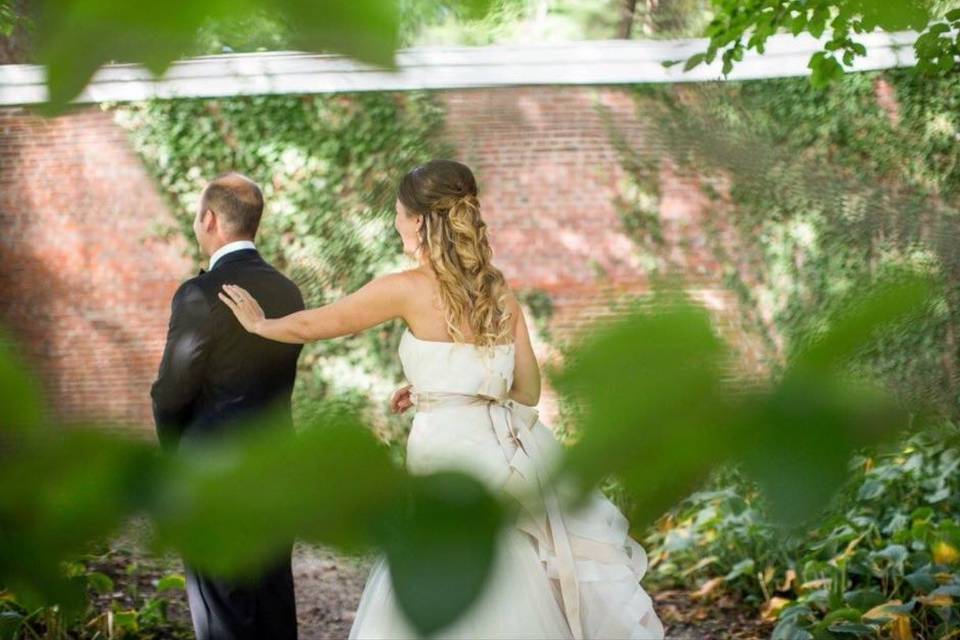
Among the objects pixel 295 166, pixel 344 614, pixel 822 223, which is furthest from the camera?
pixel 295 166

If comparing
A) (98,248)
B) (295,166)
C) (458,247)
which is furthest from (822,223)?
(295,166)

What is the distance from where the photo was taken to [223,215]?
6.19 ft

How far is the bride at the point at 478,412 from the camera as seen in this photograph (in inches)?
14.7

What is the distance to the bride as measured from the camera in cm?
37

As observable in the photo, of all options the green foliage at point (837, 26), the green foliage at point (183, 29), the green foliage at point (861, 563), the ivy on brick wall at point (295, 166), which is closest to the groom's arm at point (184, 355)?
the green foliage at point (183, 29)

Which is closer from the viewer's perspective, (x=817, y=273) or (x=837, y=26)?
(x=817, y=273)

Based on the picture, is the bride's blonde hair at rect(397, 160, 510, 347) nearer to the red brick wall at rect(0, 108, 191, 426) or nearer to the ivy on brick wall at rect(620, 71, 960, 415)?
the red brick wall at rect(0, 108, 191, 426)

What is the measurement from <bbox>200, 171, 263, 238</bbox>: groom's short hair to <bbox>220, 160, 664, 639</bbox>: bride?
0.86 feet

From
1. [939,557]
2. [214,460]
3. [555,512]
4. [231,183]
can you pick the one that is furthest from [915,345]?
[939,557]

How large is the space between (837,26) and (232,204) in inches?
42.8

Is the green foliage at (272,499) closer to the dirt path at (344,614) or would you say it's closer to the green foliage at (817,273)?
the green foliage at (817,273)

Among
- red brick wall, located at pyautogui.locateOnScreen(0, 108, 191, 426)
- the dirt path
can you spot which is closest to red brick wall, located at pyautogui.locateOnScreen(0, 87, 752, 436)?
red brick wall, located at pyautogui.locateOnScreen(0, 108, 191, 426)

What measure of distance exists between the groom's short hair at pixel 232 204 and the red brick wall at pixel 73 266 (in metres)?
0.24

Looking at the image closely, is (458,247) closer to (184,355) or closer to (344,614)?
(184,355)
